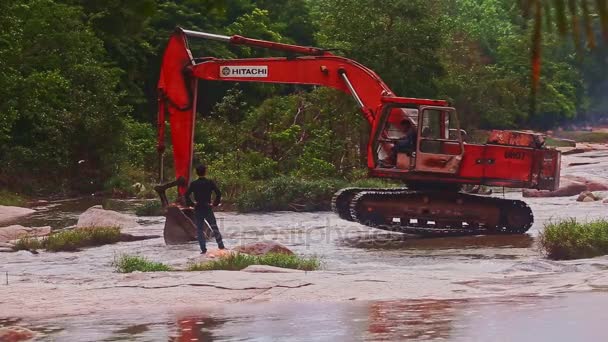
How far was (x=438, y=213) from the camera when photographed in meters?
21.8

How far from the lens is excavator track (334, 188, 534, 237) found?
21.8m

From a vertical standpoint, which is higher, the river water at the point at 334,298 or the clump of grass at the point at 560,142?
the clump of grass at the point at 560,142

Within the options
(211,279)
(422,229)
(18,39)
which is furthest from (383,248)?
(18,39)

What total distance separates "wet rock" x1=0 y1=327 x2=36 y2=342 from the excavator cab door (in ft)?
39.2

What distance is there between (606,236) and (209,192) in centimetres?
637

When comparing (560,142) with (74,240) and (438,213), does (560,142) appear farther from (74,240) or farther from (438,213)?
(74,240)

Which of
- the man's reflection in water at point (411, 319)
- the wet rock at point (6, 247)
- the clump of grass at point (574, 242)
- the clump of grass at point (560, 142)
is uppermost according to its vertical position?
the clump of grass at point (560, 142)

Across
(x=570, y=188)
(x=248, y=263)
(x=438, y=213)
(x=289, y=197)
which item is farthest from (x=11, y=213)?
(x=570, y=188)

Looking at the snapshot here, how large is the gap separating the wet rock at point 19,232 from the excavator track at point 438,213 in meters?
6.69

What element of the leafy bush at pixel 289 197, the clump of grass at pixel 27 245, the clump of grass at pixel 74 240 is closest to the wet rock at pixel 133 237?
the clump of grass at pixel 74 240

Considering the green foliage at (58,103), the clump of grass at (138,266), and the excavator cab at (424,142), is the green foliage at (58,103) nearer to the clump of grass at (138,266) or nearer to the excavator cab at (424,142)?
the excavator cab at (424,142)

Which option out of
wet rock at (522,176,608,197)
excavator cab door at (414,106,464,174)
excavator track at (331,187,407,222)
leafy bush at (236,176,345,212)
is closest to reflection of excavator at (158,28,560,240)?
excavator cab door at (414,106,464,174)

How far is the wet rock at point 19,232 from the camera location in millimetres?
22644

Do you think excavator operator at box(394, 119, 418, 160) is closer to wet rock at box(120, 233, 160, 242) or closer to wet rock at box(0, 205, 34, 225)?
wet rock at box(120, 233, 160, 242)
